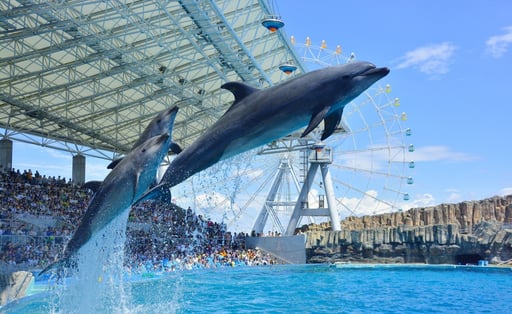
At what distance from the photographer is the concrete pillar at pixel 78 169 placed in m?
30.3

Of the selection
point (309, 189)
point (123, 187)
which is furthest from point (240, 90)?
point (309, 189)

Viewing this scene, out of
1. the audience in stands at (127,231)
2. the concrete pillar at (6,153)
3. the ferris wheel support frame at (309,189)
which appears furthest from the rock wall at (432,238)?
the concrete pillar at (6,153)

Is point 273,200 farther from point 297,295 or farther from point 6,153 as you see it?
point 297,295

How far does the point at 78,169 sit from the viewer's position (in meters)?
30.6

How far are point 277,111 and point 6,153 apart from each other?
81.3 ft

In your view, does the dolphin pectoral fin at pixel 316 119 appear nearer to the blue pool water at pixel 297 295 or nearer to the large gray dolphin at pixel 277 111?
the large gray dolphin at pixel 277 111

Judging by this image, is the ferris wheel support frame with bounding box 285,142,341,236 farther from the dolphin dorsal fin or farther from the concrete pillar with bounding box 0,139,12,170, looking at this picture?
the dolphin dorsal fin

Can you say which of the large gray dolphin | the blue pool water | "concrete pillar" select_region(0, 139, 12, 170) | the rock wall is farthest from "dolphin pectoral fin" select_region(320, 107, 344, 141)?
"concrete pillar" select_region(0, 139, 12, 170)

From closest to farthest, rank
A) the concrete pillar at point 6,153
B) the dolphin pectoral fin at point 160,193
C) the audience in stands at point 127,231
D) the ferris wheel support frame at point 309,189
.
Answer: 1. the dolphin pectoral fin at point 160,193
2. the audience in stands at point 127,231
3. the concrete pillar at point 6,153
4. the ferris wheel support frame at point 309,189

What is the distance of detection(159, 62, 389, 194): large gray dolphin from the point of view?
4.66m

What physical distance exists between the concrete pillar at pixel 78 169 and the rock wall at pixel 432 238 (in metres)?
12.7

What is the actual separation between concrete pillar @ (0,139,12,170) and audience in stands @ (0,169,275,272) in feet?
7.31

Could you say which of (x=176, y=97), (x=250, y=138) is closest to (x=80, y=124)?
(x=176, y=97)

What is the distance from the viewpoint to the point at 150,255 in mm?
22312
